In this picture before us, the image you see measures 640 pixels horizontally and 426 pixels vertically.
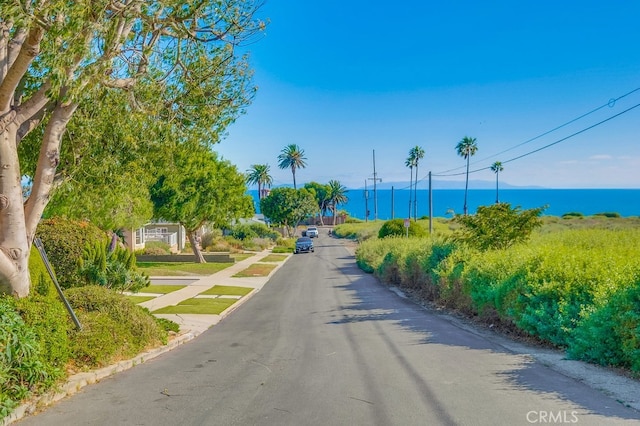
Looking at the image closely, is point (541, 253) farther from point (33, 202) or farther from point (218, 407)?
point (33, 202)

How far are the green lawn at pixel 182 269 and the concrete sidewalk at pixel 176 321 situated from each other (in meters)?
1.09

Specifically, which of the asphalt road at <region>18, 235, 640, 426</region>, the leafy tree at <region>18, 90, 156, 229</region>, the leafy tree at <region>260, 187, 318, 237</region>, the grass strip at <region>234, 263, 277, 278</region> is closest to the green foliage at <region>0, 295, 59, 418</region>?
the asphalt road at <region>18, 235, 640, 426</region>

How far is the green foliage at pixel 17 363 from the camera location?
7.22 metres

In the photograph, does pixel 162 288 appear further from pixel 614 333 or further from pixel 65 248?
pixel 614 333

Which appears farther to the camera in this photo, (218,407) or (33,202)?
(33,202)

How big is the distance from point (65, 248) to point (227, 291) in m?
10.1

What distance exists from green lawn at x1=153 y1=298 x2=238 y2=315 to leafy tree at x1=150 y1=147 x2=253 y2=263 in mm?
14571

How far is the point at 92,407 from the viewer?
800cm

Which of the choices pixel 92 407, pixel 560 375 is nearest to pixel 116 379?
pixel 92 407

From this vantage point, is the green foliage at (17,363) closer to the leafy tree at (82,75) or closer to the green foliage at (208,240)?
the leafy tree at (82,75)

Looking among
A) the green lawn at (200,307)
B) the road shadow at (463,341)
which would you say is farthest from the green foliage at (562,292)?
the green lawn at (200,307)

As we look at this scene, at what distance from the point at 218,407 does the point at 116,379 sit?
2.87 m
